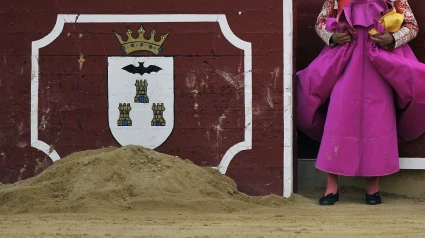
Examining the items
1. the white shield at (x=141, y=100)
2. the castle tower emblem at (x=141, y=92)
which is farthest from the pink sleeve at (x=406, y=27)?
the castle tower emblem at (x=141, y=92)

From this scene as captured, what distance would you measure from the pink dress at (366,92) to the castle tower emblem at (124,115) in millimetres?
1314

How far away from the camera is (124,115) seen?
681 centimetres

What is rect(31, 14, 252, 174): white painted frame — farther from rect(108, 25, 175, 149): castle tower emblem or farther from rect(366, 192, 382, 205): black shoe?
rect(366, 192, 382, 205): black shoe

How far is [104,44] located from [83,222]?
5.25 ft

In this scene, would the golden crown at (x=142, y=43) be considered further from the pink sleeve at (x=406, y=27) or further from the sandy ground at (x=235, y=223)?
the pink sleeve at (x=406, y=27)

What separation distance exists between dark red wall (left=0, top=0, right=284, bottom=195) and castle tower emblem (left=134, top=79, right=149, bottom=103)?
0.21 m

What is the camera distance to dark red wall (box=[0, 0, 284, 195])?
6812mm

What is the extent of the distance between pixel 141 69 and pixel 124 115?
0.34 m

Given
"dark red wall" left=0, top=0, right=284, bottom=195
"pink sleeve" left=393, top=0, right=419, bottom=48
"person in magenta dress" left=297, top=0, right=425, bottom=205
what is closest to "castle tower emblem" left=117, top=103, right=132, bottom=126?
"dark red wall" left=0, top=0, right=284, bottom=195

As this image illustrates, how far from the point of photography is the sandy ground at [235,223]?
5.30m

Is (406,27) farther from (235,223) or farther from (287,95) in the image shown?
(235,223)

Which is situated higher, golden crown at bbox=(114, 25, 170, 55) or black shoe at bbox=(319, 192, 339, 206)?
golden crown at bbox=(114, 25, 170, 55)

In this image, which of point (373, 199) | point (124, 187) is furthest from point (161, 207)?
point (373, 199)

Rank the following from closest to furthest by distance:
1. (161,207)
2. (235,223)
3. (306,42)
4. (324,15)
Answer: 1. (235,223)
2. (161,207)
3. (324,15)
4. (306,42)
